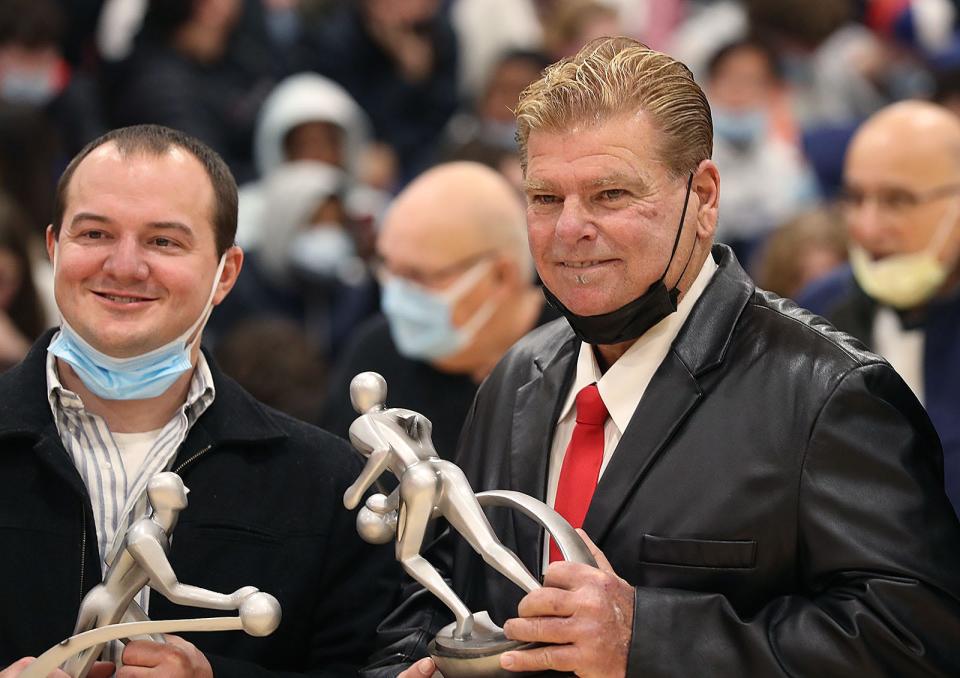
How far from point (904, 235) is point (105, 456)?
3.23m

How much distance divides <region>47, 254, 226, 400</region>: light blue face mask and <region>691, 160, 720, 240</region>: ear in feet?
3.82

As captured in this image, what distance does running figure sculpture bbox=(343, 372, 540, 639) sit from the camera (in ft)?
9.68

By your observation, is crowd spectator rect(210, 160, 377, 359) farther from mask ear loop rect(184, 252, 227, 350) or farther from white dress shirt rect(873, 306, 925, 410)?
mask ear loop rect(184, 252, 227, 350)

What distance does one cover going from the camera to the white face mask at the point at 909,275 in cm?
558

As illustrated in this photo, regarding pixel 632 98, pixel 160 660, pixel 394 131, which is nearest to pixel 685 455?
pixel 632 98

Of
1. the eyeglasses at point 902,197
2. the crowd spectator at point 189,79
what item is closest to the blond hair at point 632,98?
the eyeglasses at point 902,197

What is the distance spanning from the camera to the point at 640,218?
314cm

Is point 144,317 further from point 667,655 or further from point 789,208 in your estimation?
point 789,208

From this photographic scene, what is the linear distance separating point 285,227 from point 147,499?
5.24 m

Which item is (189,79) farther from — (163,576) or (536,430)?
(163,576)

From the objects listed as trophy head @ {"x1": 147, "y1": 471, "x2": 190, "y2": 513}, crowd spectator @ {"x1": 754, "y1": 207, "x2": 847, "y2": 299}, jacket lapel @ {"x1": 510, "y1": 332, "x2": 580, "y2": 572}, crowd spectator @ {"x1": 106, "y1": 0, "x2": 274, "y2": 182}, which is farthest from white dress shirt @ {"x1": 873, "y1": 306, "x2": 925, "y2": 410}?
crowd spectator @ {"x1": 106, "y1": 0, "x2": 274, "y2": 182}

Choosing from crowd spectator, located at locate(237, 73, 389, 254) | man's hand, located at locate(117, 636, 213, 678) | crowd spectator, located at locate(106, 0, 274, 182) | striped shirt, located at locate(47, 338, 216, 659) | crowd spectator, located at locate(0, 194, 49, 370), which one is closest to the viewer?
man's hand, located at locate(117, 636, 213, 678)

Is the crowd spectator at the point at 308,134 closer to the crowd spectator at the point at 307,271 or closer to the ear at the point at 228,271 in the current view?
the crowd spectator at the point at 307,271

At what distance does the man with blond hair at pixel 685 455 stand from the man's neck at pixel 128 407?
0.75 metres
